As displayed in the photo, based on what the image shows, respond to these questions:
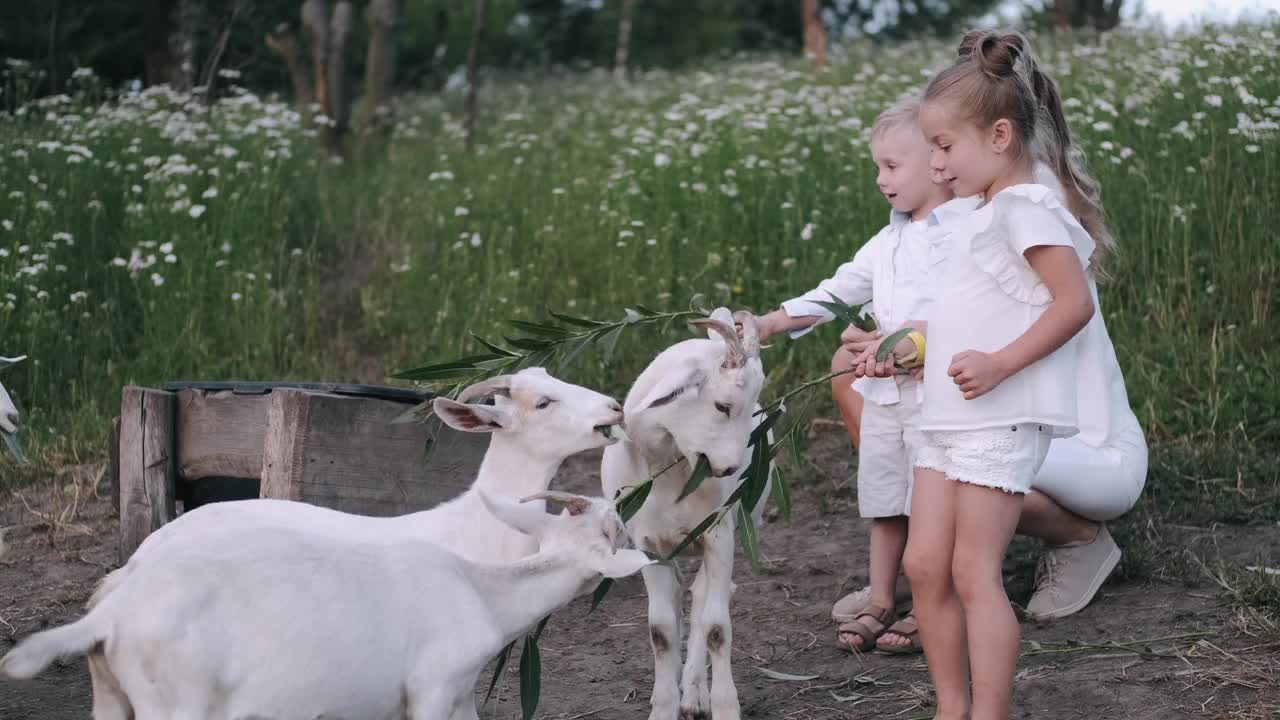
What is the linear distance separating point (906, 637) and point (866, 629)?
0.14 metres

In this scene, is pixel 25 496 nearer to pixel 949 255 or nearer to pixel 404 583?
pixel 404 583

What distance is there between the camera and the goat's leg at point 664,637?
4.07 metres

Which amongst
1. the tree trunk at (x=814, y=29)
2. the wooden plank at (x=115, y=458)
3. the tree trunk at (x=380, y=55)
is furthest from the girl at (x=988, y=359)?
the tree trunk at (x=814, y=29)

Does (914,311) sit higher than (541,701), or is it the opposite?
(914,311)

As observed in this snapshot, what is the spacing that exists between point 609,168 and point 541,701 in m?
5.58

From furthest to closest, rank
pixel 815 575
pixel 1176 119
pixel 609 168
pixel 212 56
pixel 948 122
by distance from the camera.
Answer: pixel 212 56 < pixel 609 168 < pixel 1176 119 < pixel 815 575 < pixel 948 122

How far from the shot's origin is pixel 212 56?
463 inches

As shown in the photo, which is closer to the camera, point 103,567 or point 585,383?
point 103,567

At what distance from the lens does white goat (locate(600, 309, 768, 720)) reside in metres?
3.88

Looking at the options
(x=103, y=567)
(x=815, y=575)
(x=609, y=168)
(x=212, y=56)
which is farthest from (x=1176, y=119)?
(x=212, y=56)

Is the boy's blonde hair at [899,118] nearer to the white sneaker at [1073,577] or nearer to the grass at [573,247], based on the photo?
the white sneaker at [1073,577]

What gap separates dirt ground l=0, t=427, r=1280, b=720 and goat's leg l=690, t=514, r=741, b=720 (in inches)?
13.1

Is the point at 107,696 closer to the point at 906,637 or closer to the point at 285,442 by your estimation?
the point at 285,442

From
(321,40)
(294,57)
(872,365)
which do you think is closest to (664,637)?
(872,365)
